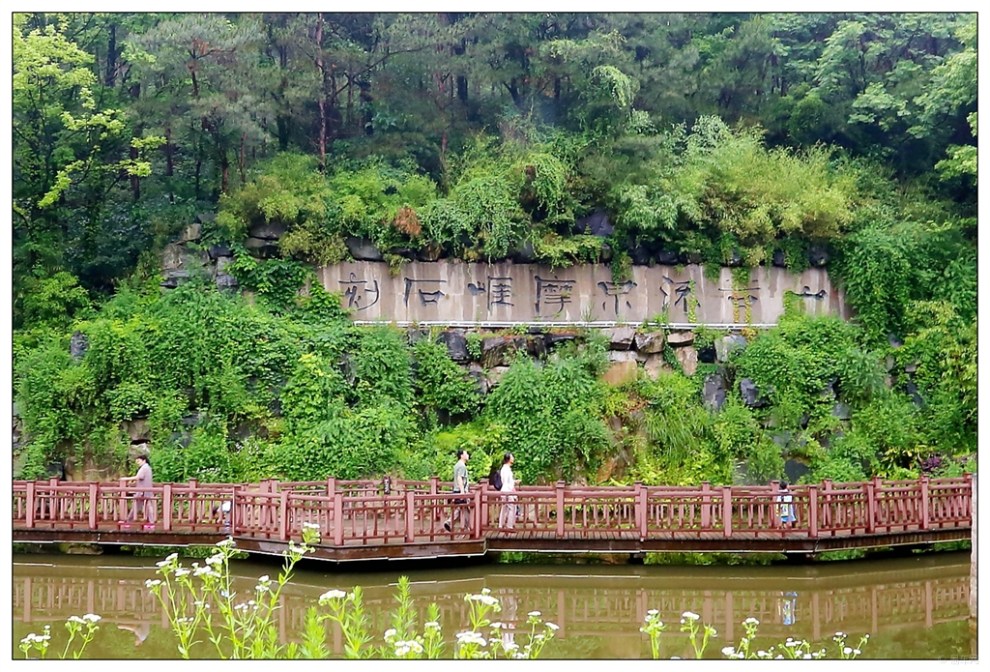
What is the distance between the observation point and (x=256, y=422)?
16406 mm

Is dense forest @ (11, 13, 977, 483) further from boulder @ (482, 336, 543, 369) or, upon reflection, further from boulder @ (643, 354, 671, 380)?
boulder @ (482, 336, 543, 369)

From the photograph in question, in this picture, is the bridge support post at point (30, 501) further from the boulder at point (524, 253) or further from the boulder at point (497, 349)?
the boulder at point (524, 253)

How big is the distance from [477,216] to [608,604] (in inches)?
327

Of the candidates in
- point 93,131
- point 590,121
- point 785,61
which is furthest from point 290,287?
point 785,61

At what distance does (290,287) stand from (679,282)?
21.8 feet

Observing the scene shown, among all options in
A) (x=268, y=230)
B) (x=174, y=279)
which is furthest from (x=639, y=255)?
(x=174, y=279)

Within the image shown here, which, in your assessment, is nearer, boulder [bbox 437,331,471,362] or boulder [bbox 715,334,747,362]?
boulder [bbox 437,331,471,362]

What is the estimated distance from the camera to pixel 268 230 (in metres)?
18.0

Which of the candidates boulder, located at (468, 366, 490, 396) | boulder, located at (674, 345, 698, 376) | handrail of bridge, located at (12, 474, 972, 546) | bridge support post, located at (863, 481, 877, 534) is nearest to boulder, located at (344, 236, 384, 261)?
boulder, located at (468, 366, 490, 396)

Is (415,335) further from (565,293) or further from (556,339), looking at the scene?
(565,293)

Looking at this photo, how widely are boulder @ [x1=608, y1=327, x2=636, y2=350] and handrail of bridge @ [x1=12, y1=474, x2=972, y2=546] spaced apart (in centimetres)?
462

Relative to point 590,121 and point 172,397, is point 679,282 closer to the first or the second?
point 590,121

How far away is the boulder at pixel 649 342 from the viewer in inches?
690

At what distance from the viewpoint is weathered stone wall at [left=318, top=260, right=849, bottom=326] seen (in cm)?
1797
